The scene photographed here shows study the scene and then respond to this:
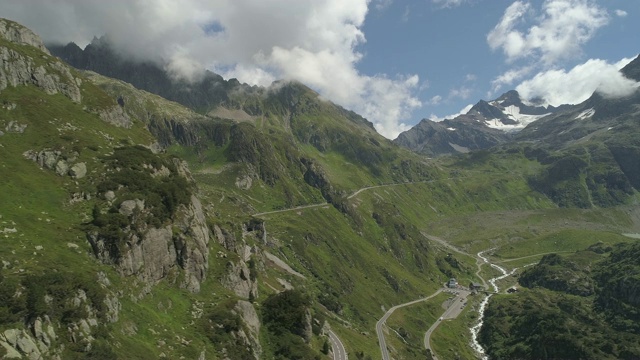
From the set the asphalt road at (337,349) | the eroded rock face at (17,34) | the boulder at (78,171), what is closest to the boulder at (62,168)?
the boulder at (78,171)

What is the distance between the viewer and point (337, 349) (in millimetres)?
116750

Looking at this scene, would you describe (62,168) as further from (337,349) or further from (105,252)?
(337,349)

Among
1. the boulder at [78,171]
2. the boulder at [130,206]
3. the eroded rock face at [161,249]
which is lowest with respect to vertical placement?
the eroded rock face at [161,249]

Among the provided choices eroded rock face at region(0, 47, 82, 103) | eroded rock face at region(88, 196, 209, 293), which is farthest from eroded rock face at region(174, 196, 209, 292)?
eroded rock face at region(0, 47, 82, 103)

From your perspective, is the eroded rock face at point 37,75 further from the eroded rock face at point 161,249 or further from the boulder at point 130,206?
the eroded rock face at point 161,249

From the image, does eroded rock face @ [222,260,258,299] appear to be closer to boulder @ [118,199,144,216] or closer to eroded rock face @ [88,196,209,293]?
eroded rock face @ [88,196,209,293]

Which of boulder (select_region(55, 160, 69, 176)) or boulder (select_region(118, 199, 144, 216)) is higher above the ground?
boulder (select_region(55, 160, 69, 176))

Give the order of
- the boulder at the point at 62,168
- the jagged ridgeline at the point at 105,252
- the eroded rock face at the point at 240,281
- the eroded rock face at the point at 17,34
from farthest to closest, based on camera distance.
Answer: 1. the eroded rock face at the point at 17,34
2. the eroded rock face at the point at 240,281
3. the boulder at the point at 62,168
4. the jagged ridgeline at the point at 105,252

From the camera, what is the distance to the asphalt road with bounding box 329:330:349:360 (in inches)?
4354

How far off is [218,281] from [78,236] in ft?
107

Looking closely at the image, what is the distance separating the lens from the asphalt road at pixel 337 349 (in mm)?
110600

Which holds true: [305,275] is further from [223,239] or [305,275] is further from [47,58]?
[47,58]

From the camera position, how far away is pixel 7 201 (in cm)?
6756

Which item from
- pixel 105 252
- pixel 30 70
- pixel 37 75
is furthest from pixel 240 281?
pixel 30 70
